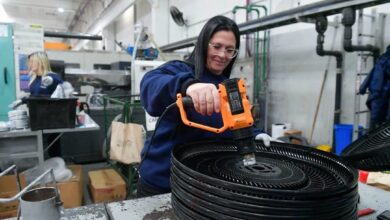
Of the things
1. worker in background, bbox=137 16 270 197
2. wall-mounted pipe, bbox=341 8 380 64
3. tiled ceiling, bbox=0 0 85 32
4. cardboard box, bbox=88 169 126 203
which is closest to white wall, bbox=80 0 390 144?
wall-mounted pipe, bbox=341 8 380 64

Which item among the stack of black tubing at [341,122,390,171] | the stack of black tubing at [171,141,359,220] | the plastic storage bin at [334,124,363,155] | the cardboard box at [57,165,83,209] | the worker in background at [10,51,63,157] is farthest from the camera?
the worker in background at [10,51,63,157]

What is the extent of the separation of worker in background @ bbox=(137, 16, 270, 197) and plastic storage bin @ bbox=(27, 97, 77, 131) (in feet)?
4.92

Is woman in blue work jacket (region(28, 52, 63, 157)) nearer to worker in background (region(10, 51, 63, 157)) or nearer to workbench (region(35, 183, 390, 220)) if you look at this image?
worker in background (region(10, 51, 63, 157))

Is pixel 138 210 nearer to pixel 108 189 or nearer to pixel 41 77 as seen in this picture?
pixel 108 189

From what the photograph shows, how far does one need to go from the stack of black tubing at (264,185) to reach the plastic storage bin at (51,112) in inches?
74.0

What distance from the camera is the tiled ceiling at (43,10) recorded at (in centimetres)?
856

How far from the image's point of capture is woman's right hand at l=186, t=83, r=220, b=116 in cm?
68

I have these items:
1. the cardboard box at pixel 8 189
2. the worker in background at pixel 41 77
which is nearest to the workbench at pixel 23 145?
the cardboard box at pixel 8 189

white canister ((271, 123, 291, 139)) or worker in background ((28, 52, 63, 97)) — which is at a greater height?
worker in background ((28, 52, 63, 97))

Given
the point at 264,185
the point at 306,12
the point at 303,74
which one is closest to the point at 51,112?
the point at 264,185

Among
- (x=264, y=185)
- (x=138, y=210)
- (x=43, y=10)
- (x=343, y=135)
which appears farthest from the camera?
(x=43, y=10)

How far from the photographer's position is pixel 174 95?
2.84 feet

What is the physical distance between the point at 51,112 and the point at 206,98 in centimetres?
207

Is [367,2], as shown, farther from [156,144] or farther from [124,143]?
[124,143]
